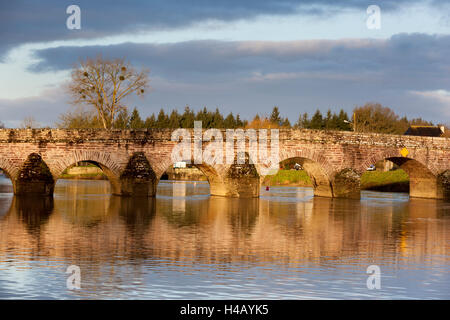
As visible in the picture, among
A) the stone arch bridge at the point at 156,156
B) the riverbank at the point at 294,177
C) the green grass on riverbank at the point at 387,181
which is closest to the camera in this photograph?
the stone arch bridge at the point at 156,156

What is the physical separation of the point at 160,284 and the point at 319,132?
30.4 meters

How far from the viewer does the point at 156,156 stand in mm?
37000

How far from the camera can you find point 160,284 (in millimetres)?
11445

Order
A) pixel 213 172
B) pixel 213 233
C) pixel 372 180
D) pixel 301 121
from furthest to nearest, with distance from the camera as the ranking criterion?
pixel 301 121, pixel 372 180, pixel 213 172, pixel 213 233

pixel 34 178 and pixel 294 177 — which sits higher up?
pixel 34 178

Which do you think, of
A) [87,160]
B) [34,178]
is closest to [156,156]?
[87,160]

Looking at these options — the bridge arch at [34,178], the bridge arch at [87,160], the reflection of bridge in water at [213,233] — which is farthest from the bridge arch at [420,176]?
the bridge arch at [34,178]

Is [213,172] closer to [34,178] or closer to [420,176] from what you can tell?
[34,178]

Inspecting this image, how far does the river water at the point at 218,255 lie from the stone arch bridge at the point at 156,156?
906 cm

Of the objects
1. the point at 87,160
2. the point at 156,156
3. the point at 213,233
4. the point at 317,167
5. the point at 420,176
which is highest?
the point at 156,156

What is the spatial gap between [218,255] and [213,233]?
15.4ft

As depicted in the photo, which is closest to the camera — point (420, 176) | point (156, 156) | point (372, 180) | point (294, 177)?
point (156, 156)

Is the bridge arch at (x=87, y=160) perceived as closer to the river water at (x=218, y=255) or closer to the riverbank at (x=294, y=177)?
the river water at (x=218, y=255)

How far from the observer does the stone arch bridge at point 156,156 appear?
35500mm
